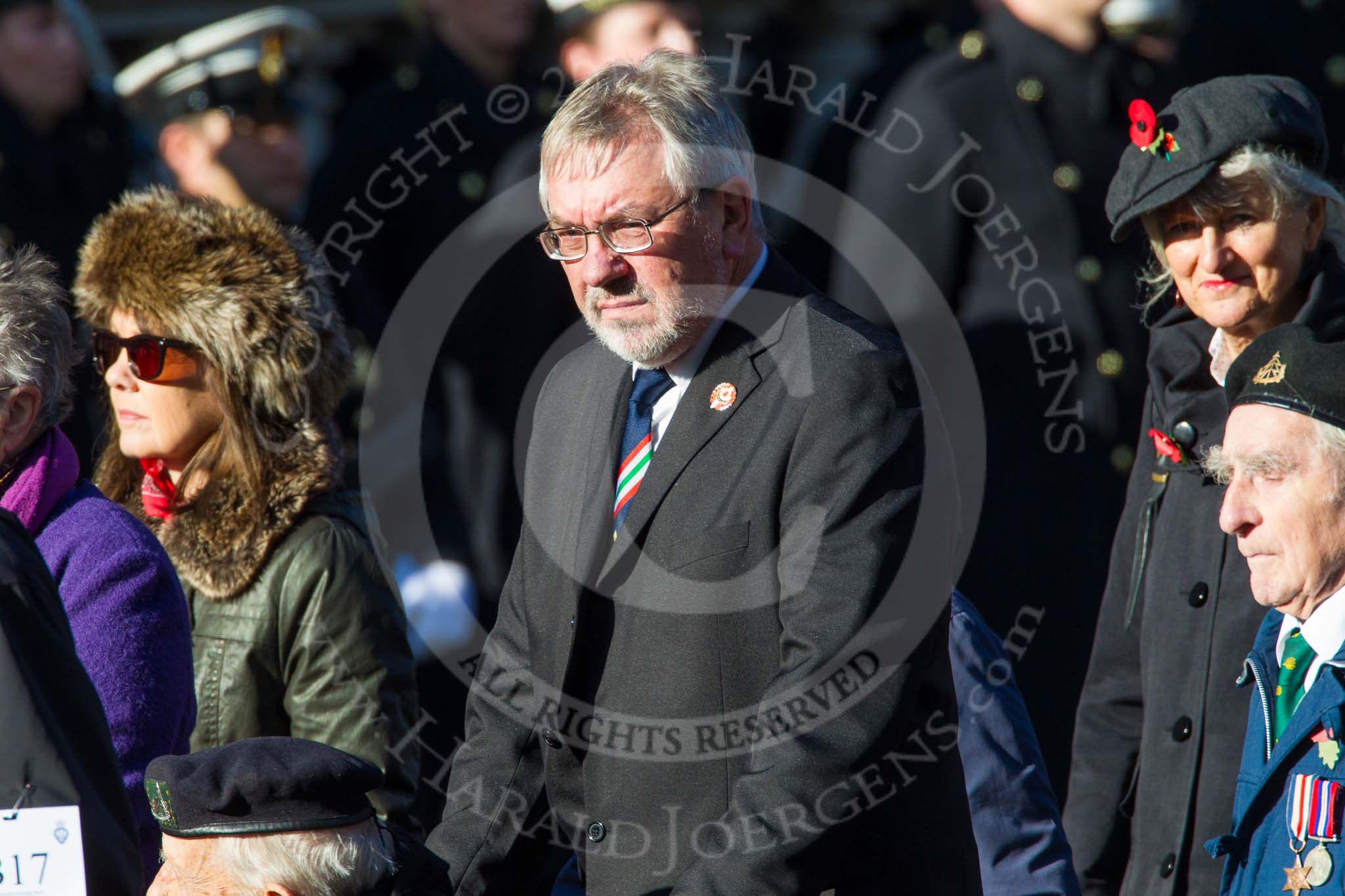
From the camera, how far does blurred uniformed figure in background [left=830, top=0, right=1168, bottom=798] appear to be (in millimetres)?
4684

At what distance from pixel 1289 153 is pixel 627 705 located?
171 centimetres

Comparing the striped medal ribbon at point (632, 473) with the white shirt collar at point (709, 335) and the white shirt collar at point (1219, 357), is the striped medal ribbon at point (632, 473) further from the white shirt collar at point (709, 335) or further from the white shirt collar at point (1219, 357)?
the white shirt collar at point (1219, 357)

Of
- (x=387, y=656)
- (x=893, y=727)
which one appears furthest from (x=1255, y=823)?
(x=387, y=656)

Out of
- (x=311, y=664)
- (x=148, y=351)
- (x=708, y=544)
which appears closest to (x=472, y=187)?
(x=148, y=351)

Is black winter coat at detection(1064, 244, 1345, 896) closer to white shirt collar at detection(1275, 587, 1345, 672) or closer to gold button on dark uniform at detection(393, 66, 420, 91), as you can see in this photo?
white shirt collar at detection(1275, 587, 1345, 672)

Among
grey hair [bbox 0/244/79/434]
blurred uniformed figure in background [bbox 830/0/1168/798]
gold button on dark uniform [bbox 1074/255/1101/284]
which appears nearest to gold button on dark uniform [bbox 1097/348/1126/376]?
blurred uniformed figure in background [bbox 830/0/1168/798]

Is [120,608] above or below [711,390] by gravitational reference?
below

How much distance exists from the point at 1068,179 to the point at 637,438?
212 cm

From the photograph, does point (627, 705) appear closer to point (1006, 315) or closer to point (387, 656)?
point (387, 656)

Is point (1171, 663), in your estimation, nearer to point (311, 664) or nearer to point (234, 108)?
point (311, 664)

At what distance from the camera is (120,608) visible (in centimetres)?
320

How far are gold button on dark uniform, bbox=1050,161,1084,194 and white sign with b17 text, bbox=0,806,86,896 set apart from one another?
3162 mm

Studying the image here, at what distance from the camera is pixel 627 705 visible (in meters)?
2.95

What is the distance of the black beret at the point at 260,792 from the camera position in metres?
2.64
